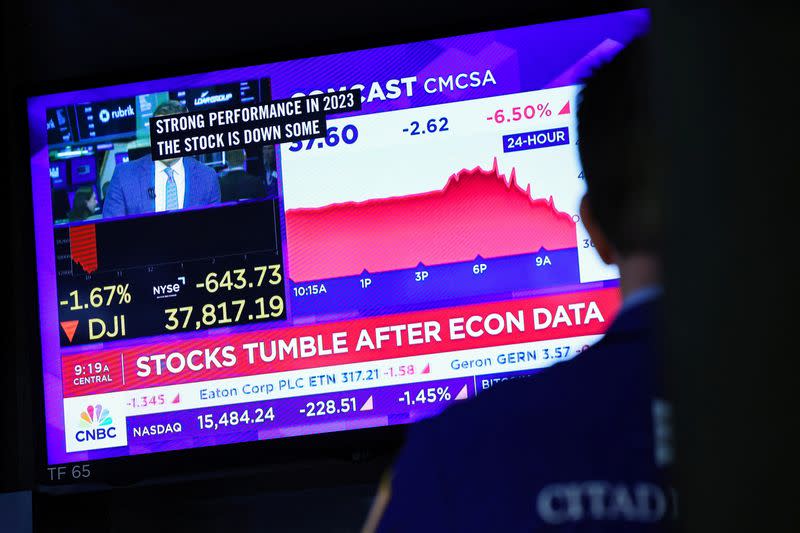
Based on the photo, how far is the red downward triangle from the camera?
106 inches

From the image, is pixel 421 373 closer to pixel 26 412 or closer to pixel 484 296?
pixel 484 296

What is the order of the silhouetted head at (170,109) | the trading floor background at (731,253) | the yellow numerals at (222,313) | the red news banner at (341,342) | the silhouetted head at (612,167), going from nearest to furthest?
the trading floor background at (731,253) → the silhouetted head at (612,167) → the red news banner at (341,342) → the yellow numerals at (222,313) → the silhouetted head at (170,109)

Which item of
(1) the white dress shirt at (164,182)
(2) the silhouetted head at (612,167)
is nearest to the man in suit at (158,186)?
(1) the white dress shirt at (164,182)

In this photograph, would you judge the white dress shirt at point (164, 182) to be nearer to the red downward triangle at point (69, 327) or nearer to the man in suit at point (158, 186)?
the man in suit at point (158, 186)

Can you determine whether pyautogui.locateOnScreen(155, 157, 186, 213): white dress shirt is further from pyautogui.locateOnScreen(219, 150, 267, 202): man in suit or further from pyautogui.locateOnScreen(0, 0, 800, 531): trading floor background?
pyautogui.locateOnScreen(0, 0, 800, 531): trading floor background

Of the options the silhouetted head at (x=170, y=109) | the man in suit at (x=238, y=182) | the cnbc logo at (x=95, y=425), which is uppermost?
the silhouetted head at (x=170, y=109)

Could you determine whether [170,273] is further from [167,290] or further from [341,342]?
[341,342]

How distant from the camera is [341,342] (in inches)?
102

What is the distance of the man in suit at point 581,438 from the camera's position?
84cm

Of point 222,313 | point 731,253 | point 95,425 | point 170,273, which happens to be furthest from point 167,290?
point 731,253

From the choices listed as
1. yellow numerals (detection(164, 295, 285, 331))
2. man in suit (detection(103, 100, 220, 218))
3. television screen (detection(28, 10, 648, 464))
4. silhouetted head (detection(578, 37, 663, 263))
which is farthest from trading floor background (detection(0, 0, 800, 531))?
man in suit (detection(103, 100, 220, 218))

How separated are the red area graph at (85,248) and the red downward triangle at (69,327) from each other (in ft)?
0.49

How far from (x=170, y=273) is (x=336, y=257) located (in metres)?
0.48

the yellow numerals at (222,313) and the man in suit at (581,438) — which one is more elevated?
the yellow numerals at (222,313)
